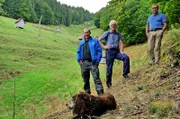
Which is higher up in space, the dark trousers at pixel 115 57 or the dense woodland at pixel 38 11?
the dense woodland at pixel 38 11

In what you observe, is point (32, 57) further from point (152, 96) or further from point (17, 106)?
point (152, 96)

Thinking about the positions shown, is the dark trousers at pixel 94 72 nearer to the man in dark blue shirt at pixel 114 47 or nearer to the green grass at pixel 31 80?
the man in dark blue shirt at pixel 114 47

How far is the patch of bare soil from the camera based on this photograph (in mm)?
5555

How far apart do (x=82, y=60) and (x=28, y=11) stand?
3982 inches

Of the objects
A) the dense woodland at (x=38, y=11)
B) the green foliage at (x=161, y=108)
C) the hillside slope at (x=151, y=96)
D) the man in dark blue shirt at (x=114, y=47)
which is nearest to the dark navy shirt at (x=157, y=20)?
the hillside slope at (x=151, y=96)

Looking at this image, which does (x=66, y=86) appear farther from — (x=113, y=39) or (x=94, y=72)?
(x=94, y=72)

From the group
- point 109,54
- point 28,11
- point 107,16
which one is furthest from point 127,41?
point 28,11

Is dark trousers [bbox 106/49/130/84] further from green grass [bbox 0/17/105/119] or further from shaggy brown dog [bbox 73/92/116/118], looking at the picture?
shaggy brown dog [bbox 73/92/116/118]

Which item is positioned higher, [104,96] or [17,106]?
Answer: [104,96]

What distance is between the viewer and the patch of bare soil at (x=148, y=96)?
18.2ft

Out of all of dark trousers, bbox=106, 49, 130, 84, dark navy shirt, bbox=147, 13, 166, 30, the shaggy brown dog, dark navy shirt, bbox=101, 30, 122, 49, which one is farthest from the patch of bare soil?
dark navy shirt, bbox=147, 13, 166, 30

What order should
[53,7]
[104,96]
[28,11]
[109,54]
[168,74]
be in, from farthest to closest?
[53,7] < [28,11] < [109,54] < [168,74] < [104,96]

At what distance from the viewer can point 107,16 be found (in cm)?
6656

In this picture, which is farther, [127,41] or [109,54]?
[127,41]
